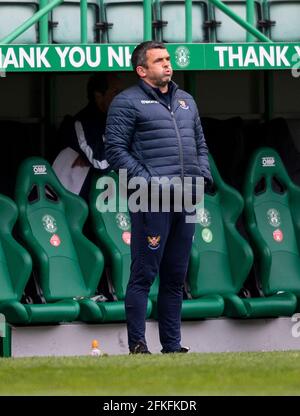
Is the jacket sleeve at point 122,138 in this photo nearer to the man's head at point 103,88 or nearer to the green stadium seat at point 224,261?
the man's head at point 103,88

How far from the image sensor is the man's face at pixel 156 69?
12.1m

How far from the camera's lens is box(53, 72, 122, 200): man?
14.1 meters

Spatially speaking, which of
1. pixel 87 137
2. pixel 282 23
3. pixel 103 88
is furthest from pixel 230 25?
pixel 87 137

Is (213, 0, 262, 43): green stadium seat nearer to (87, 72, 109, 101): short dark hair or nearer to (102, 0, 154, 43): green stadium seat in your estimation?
(102, 0, 154, 43): green stadium seat

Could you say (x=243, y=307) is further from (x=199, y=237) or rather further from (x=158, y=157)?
(x=158, y=157)

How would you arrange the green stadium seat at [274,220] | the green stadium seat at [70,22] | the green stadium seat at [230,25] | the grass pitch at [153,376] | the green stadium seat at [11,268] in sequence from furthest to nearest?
the green stadium seat at [274,220] → the green stadium seat at [230,25] → the green stadium seat at [70,22] → the green stadium seat at [11,268] → the grass pitch at [153,376]

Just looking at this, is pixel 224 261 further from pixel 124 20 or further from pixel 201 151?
pixel 201 151

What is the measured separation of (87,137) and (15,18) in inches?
41.3

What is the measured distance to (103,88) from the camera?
46.2 feet

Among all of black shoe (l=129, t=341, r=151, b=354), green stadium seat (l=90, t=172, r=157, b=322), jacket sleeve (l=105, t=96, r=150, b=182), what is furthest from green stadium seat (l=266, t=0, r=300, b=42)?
black shoe (l=129, t=341, r=151, b=354)

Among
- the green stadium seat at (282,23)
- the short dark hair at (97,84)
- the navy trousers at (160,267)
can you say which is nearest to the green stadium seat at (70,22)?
the short dark hair at (97,84)

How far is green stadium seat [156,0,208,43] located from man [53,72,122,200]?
0.52 meters

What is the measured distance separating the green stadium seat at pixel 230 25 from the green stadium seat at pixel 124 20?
61 centimetres

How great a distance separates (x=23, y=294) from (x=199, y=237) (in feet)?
5.13
